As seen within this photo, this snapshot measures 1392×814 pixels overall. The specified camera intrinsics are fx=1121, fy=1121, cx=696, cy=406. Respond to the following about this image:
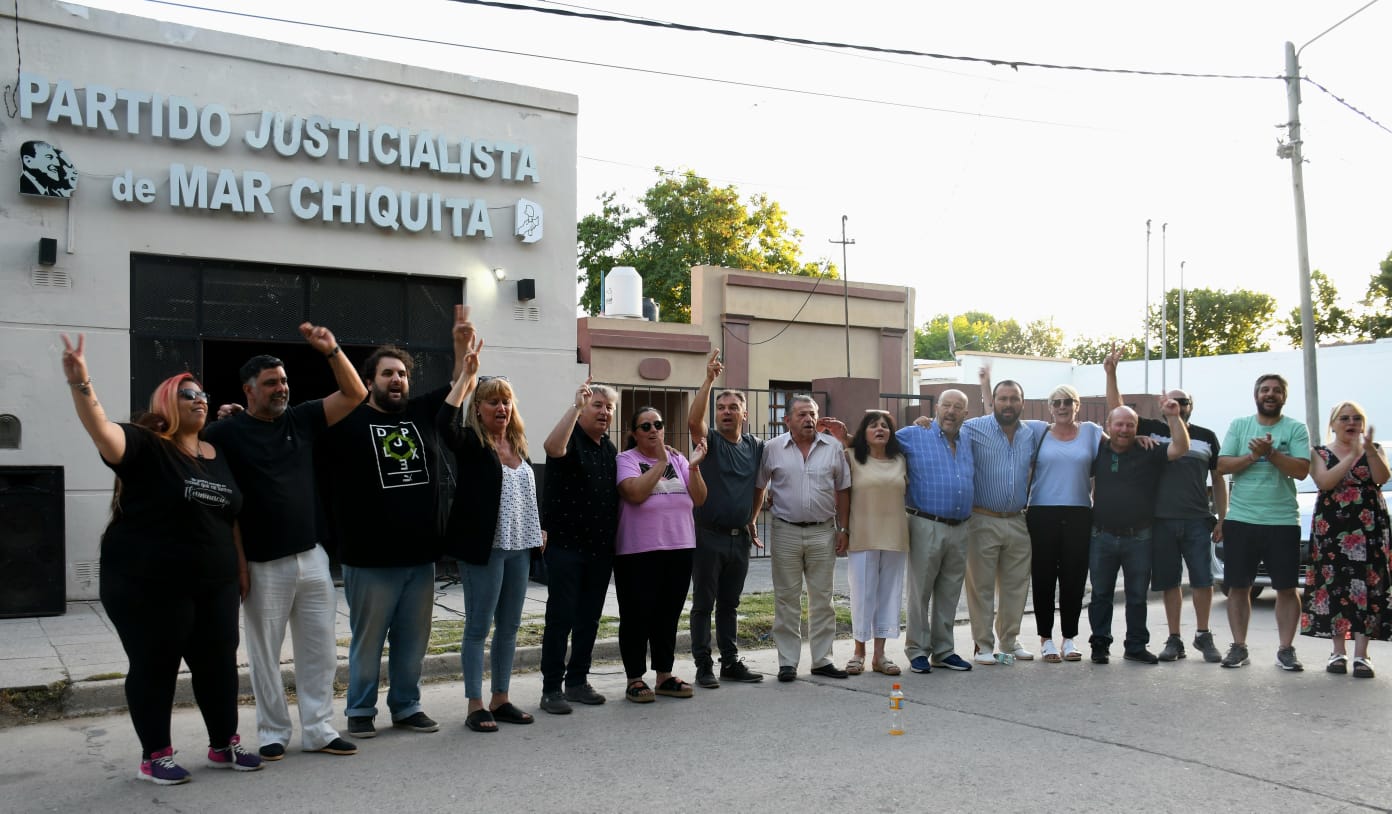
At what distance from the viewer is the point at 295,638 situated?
5691 mm

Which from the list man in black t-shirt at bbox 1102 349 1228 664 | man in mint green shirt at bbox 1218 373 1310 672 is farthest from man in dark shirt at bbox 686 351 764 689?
man in mint green shirt at bbox 1218 373 1310 672

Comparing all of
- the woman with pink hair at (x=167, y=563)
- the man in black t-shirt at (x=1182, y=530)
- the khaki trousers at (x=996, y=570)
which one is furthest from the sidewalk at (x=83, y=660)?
the man in black t-shirt at (x=1182, y=530)

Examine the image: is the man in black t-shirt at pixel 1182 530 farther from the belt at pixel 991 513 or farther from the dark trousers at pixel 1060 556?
the belt at pixel 991 513

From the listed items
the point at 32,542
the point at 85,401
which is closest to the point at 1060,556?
the point at 85,401

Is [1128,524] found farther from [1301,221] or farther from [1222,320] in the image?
[1222,320]

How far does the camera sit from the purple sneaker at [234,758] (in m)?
5.33

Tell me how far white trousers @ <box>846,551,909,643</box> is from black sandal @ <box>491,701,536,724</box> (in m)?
2.60

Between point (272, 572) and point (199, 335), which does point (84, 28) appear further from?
point (272, 572)

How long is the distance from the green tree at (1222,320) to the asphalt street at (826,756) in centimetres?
5617

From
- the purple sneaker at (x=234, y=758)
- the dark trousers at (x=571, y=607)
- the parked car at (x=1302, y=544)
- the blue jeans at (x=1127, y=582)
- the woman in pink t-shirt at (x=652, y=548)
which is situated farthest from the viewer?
the parked car at (x=1302, y=544)

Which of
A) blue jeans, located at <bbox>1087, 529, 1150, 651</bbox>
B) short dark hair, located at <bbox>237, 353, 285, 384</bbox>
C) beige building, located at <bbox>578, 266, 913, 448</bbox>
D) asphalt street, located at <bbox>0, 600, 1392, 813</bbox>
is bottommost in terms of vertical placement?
asphalt street, located at <bbox>0, 600, 1392, 813</bbox>

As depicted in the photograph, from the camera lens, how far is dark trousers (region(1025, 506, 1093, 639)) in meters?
8.24

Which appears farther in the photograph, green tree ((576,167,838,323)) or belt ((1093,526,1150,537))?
green tree ((576,167,838,323))

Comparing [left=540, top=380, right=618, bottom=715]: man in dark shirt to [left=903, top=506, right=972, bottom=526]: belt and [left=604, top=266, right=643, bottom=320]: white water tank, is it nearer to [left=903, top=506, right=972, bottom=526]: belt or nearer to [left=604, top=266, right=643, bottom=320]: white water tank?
[left=903, top=506, right=972, bottom=526]: belt
